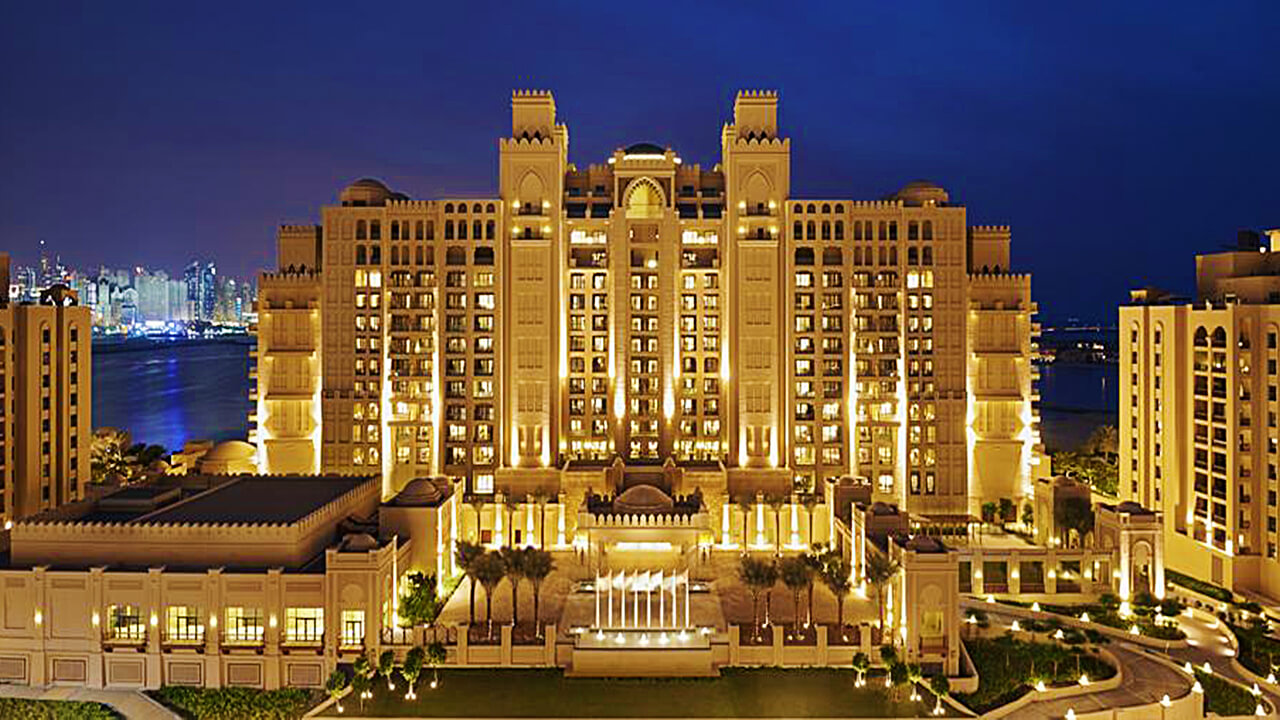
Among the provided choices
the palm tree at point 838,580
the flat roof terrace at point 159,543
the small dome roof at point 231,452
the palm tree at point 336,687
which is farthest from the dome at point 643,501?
the small dome roof at point 231,452

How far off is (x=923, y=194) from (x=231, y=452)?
55701 millimetres

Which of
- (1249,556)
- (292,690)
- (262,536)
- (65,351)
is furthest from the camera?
(65,351)

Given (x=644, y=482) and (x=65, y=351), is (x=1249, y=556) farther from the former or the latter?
(x=65, y=351)

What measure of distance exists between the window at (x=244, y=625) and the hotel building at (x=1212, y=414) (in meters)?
51.3

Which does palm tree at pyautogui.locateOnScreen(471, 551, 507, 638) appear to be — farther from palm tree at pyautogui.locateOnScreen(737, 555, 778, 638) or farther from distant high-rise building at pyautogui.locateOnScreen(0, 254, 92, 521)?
distant high-rise building at pyautogui.locateOnScreen(0, 254, 92, 521)

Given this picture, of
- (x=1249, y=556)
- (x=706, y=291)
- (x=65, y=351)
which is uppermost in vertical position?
(x=706, y=291)

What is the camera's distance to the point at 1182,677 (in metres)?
37.9

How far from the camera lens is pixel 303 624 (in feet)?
129

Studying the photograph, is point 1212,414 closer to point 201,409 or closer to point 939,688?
point 939,688

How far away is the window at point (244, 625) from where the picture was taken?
38.9m

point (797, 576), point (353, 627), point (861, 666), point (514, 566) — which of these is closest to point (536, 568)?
point (514, 566)

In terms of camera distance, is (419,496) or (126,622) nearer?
(126,622)

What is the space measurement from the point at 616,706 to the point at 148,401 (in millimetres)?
154019

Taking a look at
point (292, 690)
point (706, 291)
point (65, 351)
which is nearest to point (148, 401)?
point (65, 351)
